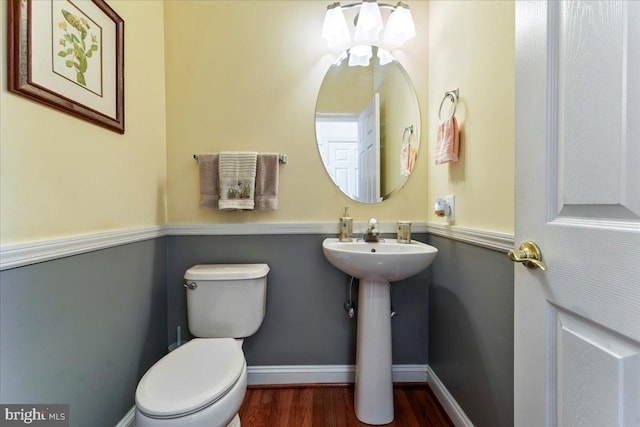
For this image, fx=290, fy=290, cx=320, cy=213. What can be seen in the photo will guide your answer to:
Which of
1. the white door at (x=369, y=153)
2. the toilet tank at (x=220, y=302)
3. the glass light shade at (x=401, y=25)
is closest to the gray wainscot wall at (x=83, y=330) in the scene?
the toilet tank at (x=220, y=302)

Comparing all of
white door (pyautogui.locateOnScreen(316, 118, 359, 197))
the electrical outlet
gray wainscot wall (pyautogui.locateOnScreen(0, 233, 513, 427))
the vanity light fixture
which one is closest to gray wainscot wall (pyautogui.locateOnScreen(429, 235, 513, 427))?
gray wainscot wall (pyautogui.locateOnScreen(0, 233, 513, 427))

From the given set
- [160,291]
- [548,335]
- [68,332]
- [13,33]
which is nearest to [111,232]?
[68,332]

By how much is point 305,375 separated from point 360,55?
1.82 meters

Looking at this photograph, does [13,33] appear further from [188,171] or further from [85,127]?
[188,171]

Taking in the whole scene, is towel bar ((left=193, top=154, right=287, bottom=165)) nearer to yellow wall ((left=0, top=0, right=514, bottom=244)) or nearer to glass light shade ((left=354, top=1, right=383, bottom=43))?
yellow wall ((left=0, top=0, right=514, bottom=244))

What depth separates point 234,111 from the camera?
5.25 feet

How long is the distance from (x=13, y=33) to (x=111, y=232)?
0.67 meters

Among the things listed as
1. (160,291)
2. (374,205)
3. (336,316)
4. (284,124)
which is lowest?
(336,316)

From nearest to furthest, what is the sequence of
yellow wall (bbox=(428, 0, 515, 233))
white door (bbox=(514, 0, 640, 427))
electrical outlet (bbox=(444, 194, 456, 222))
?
white door (bbox=(514, 0, 640, 427)) < yellow wall (bbox=(428, 0, 515, 233)) < electrical outlet (bbox=(444, 194, 456, 222))

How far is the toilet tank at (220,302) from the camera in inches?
55.6

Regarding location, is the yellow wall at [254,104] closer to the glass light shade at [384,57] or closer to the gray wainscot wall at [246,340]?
the glass light shade at [384,57]

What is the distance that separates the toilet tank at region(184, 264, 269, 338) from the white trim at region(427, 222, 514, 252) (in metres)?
0.94

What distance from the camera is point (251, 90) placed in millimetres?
1601

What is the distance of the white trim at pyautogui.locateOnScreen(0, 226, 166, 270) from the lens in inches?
30.4
